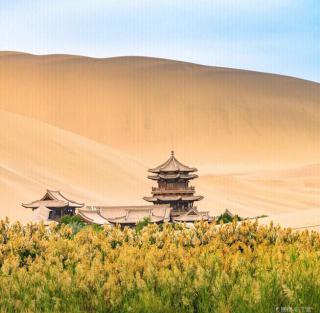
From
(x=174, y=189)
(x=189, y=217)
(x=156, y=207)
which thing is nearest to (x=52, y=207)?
(x=156, y=207)

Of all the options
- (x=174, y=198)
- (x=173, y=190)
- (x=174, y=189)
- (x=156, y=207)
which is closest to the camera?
(x=156, y=207)

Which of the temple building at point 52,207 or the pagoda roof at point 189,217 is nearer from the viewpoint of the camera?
the pagoda roof at point 189,217

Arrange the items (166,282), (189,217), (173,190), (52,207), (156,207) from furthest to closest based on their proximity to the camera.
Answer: (173,190), (52,207), (189,217), (156,207), (166,282)

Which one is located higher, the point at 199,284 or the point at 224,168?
the point at 224,168

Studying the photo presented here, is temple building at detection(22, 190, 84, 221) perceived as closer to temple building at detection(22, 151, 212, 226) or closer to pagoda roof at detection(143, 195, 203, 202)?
Answer: temple building at detection(22, 151, 212, 226)

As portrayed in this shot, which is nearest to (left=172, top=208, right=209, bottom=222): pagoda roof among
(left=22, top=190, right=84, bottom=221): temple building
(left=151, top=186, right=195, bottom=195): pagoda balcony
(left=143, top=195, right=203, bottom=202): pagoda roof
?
(left=143, top=195, right=203, bottom=202): pagoda roof

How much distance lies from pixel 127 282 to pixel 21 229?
6955 millimetres

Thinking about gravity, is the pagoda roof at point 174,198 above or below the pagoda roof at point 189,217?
above

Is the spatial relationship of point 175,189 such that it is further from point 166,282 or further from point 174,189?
point 166,282

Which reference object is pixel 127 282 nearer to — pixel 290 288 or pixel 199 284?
pixel 199 284

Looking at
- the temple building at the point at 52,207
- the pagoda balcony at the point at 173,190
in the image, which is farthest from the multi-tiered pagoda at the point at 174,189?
the temple building at the point at 52,207

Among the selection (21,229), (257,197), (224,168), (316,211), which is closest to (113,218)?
(316,211)

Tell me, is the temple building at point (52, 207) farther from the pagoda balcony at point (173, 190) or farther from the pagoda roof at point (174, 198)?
the pagoda balcony at point (173, 190)

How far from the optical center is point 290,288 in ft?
37.0
